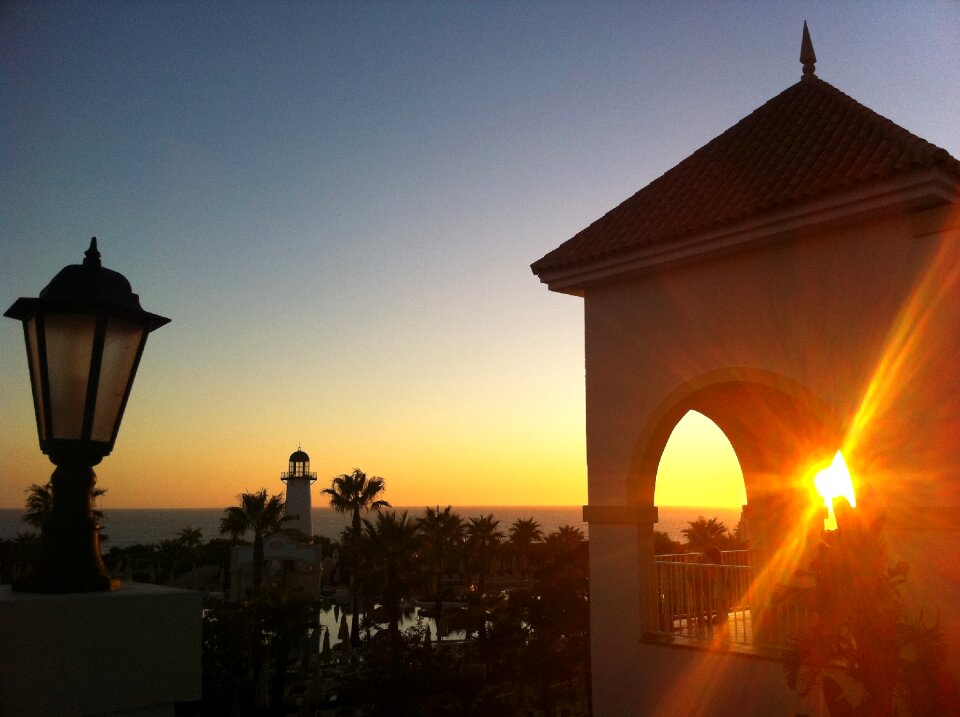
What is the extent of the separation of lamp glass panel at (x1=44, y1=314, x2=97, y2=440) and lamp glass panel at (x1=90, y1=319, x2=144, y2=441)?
0.05 metres

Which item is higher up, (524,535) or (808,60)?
(808,60)

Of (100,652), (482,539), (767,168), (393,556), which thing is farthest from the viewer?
(482,539)

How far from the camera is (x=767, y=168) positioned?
10531 millimetres

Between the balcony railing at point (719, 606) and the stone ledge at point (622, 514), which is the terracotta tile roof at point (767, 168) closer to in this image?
the stone ledge at point (622, 514)

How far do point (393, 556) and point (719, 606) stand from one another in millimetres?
27656

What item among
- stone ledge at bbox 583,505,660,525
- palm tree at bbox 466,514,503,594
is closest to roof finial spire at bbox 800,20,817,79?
stone ledge at bbox 583,505,660,525

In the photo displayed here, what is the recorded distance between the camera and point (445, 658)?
1310 inches

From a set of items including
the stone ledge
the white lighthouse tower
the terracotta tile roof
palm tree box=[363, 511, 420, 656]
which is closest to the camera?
the terracotta tile roof

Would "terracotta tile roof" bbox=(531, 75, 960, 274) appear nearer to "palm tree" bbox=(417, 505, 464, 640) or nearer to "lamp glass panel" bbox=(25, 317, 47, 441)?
"lamp glass panel" bbox=(25, 317, 47, 441)

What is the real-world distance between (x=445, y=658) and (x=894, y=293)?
2850 centimetres

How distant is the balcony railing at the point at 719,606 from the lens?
9.31m

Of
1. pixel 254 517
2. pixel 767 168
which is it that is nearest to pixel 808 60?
pixel 767 168

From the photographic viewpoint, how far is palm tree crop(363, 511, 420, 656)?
35.5m

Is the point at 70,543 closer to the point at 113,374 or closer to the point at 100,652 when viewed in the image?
the point at 100,652
